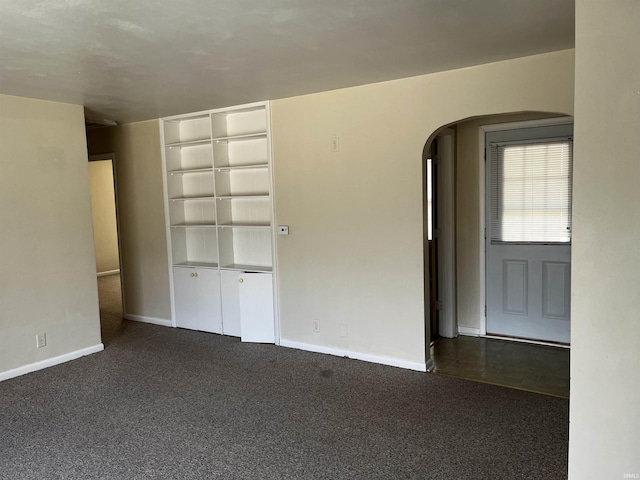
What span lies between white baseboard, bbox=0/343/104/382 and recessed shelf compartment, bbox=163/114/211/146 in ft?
7.68

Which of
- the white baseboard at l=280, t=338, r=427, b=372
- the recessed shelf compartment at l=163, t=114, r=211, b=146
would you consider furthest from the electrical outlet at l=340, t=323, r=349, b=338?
the recessed shelf compartment at l=163, t=114, r=211, b=146

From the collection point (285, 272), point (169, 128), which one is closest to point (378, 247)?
point (285, 272)

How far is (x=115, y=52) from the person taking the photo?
2811 mm

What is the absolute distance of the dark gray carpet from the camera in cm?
253

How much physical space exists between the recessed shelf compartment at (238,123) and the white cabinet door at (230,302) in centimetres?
149

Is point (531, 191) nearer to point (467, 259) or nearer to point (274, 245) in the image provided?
point (467, 259)

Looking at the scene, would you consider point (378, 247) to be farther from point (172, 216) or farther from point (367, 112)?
point (172, 216)

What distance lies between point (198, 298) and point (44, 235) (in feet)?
5.55

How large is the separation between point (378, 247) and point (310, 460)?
1893 millimetres

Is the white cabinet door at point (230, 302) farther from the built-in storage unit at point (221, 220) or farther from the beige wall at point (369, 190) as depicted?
the beige wall at point (369, 190)

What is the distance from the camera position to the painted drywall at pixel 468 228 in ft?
15.5

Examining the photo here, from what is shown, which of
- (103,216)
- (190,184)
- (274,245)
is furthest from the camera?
(103,216)

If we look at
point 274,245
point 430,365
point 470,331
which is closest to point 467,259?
point 470,331

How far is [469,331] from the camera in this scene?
4.89 metres
